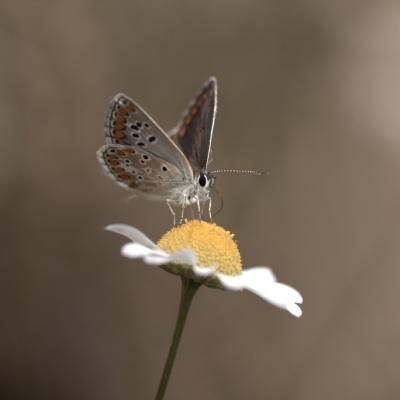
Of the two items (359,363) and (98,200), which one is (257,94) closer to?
(98,200)

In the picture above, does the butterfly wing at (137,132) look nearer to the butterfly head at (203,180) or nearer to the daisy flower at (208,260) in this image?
the butterfly head at (203,180)

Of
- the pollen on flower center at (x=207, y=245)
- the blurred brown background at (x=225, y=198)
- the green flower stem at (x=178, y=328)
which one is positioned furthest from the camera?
the blurred brown background at (x=225, y=198)

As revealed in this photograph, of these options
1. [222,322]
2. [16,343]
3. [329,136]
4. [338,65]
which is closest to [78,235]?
[16,343]

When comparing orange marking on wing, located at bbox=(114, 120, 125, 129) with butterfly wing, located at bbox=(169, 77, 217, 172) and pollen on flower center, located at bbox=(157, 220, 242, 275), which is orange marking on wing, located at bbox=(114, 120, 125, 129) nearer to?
butterfly wing, located at bbox=(169, 77, 217, 172)

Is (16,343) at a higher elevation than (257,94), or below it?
below

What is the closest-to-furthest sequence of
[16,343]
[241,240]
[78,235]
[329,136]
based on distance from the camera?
[16,343] < [78,235] < [241,240] < [329,136]

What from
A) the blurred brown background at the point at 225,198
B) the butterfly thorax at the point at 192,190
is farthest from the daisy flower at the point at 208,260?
the blurred brown background at the point at 225,198

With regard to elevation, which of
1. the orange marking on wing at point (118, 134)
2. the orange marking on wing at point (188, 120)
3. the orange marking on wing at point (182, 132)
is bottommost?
the orange marking on wing at point (118, 134)

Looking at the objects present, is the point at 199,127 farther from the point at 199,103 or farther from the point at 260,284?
the point at 260,284
